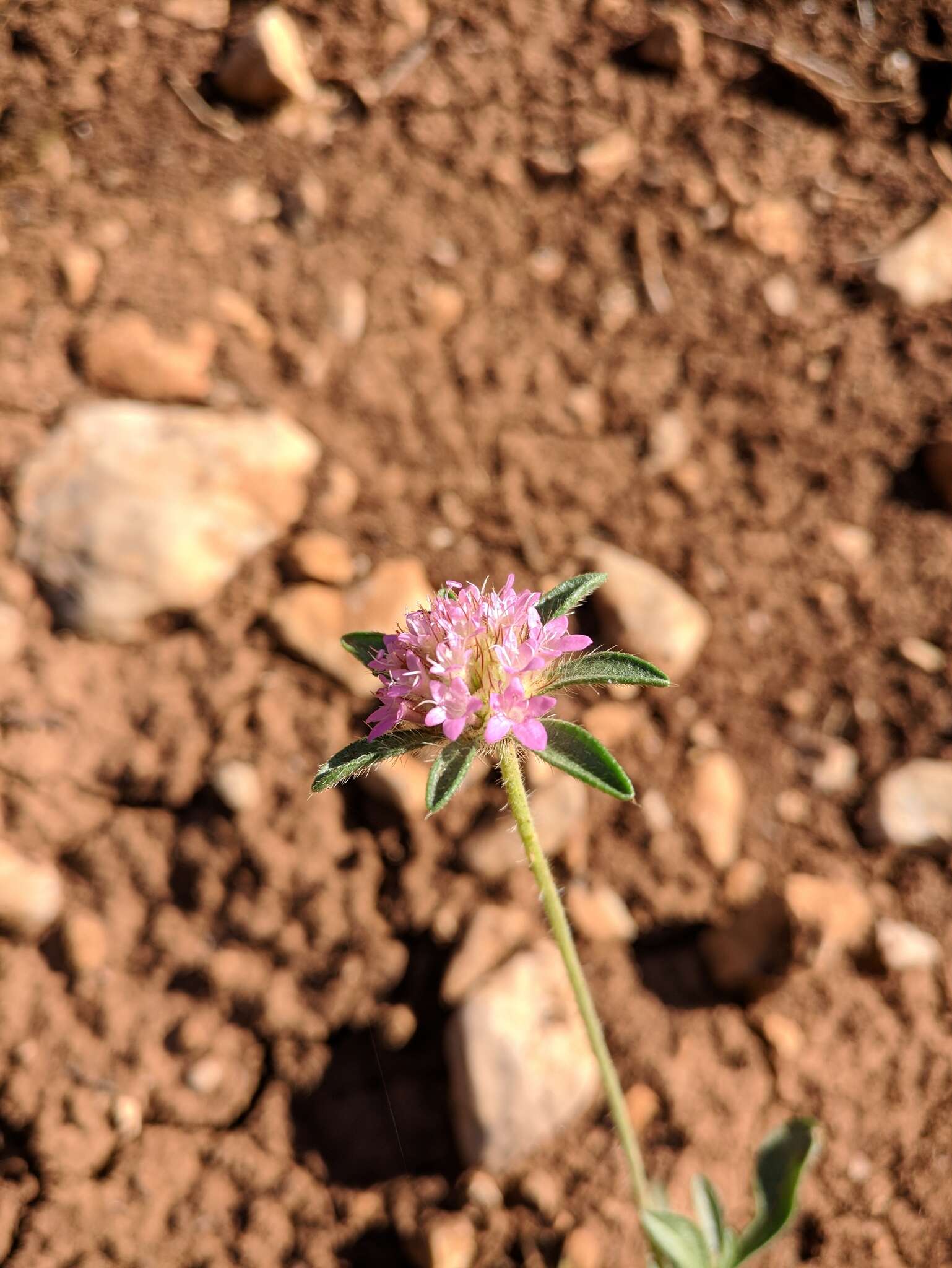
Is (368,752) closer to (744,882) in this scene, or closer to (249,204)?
(744,882)

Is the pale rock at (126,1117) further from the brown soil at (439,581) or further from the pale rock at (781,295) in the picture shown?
the pale rock at (781,295)

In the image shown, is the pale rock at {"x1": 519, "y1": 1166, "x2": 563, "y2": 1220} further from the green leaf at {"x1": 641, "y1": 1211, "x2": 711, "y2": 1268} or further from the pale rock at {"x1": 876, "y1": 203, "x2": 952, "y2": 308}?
the pale rock at {"x1": 876, "y1": 203, "x2": 952, "y2": 308}

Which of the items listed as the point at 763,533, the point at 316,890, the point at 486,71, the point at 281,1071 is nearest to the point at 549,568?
the point at 763,533

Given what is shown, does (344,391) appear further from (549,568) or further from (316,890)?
(316,890)

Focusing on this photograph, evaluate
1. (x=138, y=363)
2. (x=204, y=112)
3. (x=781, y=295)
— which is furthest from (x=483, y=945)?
(x=204, y=112)

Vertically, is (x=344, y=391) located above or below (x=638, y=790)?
above
